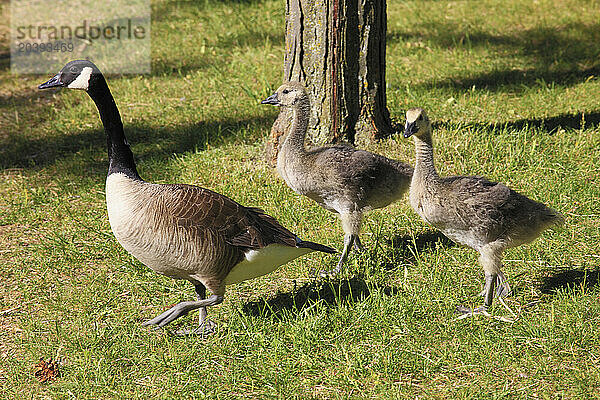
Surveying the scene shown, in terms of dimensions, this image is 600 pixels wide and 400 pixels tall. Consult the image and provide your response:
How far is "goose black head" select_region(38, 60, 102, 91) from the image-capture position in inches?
201

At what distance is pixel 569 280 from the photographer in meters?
5.56

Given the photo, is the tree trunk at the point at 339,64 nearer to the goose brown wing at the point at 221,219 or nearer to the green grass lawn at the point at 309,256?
the green grass lawn at the point at 309,256

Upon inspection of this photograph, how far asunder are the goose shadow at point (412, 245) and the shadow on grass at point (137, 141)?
2993 millimetres

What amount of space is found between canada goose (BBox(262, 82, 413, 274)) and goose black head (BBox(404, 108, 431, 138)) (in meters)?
0.84

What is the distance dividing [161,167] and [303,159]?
2.62 meters

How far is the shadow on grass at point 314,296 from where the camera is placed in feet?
17.8

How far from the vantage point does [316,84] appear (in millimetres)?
7324

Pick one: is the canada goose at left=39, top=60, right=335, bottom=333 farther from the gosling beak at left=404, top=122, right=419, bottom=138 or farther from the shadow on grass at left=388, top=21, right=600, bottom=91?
the shadow on grass at left=388, top=21, right=600, bottom=91

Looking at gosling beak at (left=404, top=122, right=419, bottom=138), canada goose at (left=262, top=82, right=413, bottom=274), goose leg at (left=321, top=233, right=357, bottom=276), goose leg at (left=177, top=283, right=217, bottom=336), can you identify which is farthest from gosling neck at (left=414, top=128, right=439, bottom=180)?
goose leg at (left=177, top=283, right=217, bottom=336)

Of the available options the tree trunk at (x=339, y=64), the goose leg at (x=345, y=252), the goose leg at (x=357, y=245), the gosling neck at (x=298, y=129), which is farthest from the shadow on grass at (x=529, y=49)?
the goose leg at (x=345, y=252)

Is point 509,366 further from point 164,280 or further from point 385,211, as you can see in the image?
point 164,280

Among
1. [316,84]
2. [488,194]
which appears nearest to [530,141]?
[316,84]

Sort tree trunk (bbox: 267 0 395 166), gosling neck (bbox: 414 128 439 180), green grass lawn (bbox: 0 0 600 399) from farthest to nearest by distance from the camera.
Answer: tree trunk (bbox: 267 0 395 166) < gosling neck (bbox: 414 128 439 180) < green grass lawn (bbox: 0 0 600 399)

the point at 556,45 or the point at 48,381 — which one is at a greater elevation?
the point at 556,45
